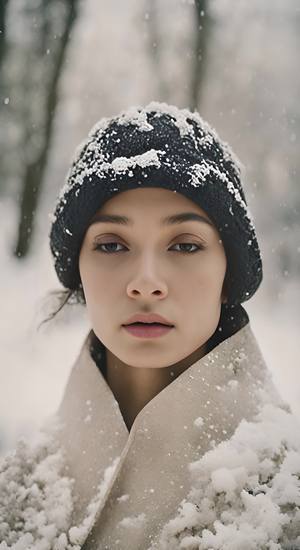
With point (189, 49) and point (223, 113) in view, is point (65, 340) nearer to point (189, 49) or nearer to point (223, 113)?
point (223, 113)

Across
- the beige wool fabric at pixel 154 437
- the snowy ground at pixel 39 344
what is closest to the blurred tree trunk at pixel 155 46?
the snowy ground at pixel 39 344

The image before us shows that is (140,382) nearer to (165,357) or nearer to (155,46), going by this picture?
(165,357)

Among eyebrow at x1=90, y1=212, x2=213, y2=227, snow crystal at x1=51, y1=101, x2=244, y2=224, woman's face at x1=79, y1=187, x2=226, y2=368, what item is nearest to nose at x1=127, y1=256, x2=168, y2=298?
woman's face at x1=79, y1=187, x2=226, y2=368

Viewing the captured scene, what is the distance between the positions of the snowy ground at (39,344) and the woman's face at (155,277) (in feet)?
5.19

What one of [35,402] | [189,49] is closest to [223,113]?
[189,49]

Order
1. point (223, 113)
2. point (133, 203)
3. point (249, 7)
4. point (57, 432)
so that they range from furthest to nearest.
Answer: point (223, 113) < point (249, 7) < point (57, 432) < point (133, 203)

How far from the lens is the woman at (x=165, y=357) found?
1.18 meters

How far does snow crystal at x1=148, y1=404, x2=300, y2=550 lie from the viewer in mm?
1105

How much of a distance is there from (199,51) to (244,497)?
4.97 metres

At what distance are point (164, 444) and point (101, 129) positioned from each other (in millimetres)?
807

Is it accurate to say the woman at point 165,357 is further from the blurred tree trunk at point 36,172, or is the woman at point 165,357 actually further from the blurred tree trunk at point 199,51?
the blurred tree trunk at point 199,51

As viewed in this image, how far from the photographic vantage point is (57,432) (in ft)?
4.90

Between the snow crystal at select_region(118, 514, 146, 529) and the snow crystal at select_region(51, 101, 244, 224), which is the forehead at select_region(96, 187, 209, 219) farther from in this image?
the snow crystal at select_region(118, 514, 146, 529)

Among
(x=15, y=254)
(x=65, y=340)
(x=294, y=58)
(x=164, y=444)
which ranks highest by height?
(x=294, y=58)
